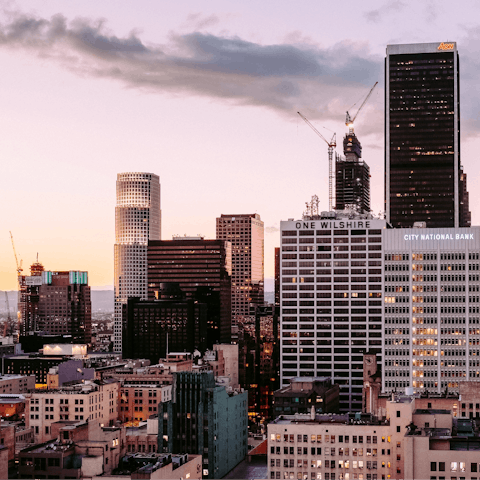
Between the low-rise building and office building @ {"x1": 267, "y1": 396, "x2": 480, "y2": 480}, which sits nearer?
the low-rise building

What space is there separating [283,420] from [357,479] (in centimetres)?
2425

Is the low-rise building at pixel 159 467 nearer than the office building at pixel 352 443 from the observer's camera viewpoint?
Yes

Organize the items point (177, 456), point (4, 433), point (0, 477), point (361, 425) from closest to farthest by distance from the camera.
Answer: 1. point (0, 477)
2. point (177, 456)
3. point (361, 425)
4. point (4, 433)

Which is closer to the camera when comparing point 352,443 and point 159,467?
point 159,467

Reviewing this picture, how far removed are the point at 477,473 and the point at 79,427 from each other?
81.2 m

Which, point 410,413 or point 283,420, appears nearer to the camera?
point 410,413

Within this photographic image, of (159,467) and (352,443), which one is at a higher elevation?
(159,467)

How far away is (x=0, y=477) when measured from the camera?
148 meters

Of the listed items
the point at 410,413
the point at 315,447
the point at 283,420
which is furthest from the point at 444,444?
the point at 283,420

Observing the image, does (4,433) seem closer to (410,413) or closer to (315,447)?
(315,447)

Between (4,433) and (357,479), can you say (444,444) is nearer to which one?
(357,479)

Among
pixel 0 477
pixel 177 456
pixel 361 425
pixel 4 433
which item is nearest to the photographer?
pixel 0 477

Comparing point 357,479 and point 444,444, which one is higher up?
point 444,444

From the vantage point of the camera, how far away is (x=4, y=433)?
19375cm
